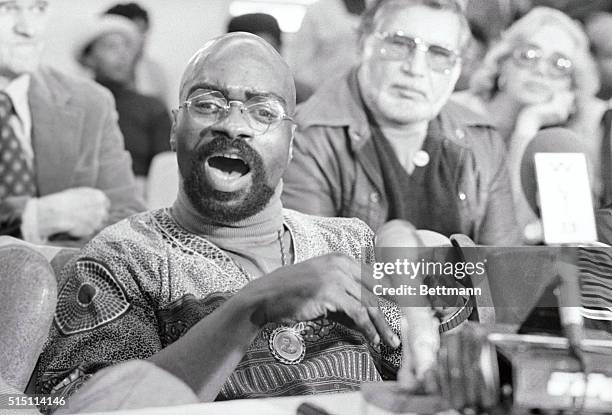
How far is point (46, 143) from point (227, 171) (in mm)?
458

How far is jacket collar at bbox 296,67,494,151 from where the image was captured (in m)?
2.25

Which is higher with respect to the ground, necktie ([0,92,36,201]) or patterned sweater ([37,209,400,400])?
necktie ([0,92,36,201])

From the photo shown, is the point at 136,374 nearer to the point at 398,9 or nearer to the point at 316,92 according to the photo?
the point at 316,92

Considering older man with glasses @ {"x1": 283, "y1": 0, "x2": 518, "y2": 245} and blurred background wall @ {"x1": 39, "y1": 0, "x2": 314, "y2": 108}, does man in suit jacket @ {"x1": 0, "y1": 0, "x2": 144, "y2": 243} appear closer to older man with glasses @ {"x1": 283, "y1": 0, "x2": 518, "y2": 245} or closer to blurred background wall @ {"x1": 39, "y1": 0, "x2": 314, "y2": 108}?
blurred background wall @ {"x1": 39, "y1": 0, "x2": 314, "y2": 108}

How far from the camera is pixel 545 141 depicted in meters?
2.43

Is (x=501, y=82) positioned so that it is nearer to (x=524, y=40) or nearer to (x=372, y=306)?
(x=524, y=40)

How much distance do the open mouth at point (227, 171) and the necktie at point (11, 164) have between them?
1.46 ft

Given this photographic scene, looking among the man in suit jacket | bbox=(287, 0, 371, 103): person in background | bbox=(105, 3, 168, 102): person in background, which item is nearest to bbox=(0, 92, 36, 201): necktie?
the man in suit jacket

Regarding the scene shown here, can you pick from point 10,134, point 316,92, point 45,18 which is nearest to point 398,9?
point 316,92

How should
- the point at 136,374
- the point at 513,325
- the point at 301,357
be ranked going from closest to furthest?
the point at 136,374
the point at 301,357
the point at 513,325

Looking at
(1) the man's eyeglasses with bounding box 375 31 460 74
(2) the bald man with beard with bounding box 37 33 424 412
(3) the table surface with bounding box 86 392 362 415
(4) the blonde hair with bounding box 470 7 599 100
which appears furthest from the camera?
(4) the blonde hair with bounding box 470 7 599 100

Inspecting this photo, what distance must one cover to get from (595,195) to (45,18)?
58.5 inches

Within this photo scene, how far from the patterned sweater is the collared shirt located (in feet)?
1.01

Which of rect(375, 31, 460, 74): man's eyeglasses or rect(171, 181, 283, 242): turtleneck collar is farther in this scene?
rect(375, 31, 460, 74): man's eyeglasses
